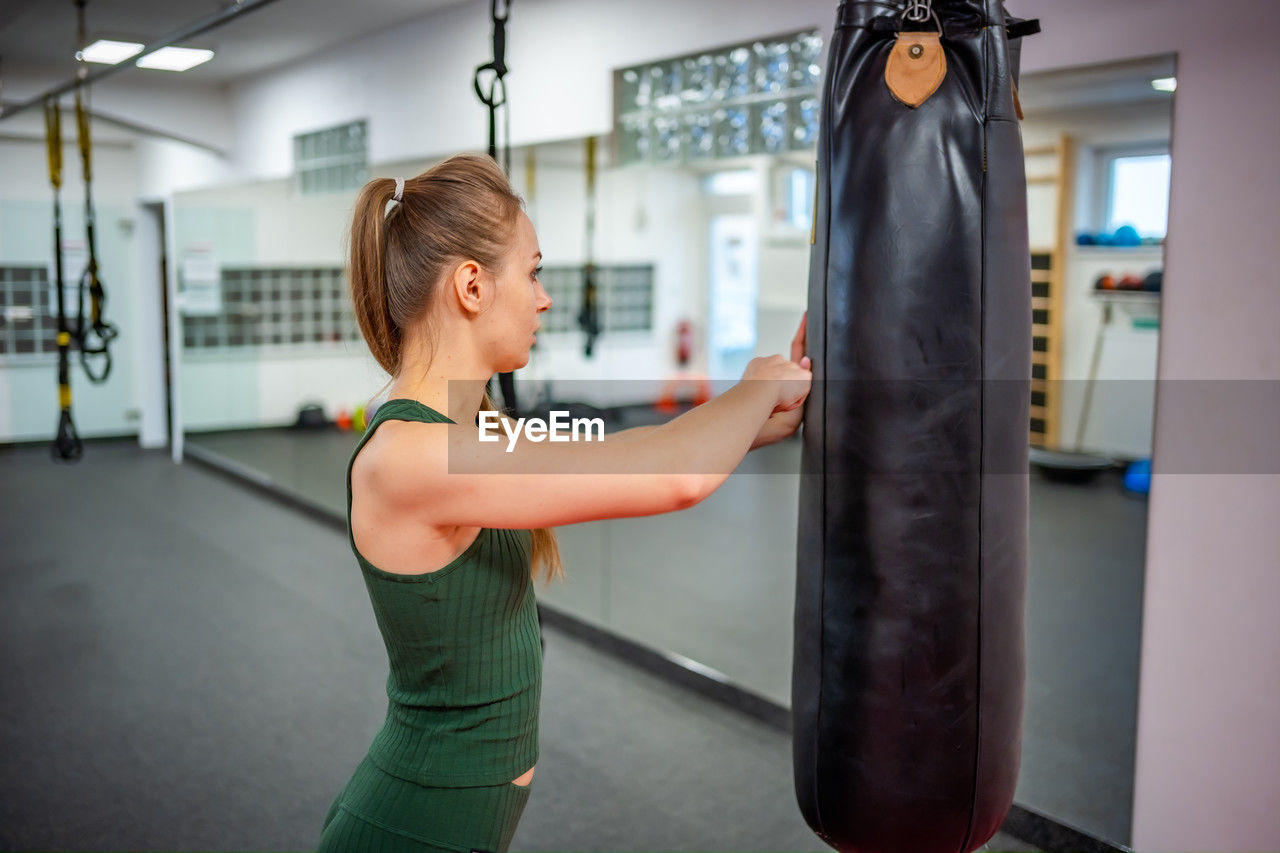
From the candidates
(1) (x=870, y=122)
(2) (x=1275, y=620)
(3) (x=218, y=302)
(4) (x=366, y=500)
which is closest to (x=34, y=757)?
(4) (x=366, y=500)

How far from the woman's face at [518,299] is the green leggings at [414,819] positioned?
1.78 feet

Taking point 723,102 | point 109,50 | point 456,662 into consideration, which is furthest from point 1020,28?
point 109,50

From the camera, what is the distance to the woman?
3.84 ft

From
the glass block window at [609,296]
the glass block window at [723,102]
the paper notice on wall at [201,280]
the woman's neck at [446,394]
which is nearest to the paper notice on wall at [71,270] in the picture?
the paper notice on wall at [201,280]

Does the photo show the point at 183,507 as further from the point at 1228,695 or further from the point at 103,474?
the point at 1228,695

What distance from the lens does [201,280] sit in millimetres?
8008

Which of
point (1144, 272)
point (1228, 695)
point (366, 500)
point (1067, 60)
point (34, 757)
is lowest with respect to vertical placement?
point (34, 757)

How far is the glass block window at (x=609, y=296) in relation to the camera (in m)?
4.20

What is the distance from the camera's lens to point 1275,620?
2.33 meters

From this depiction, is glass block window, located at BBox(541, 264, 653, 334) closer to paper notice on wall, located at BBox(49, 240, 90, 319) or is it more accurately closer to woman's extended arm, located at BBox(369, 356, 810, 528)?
woman's extended arm, located at BBox(369, 356, 810, 528)

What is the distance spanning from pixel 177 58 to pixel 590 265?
322 cm

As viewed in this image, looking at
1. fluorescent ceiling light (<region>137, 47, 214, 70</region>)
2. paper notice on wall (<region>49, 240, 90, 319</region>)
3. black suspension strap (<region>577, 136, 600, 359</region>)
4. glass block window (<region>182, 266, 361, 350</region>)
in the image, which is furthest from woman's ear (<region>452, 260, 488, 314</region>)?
paper notice on wall (<region>49, 240, 90, 319</region>)

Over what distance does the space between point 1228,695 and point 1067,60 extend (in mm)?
1571

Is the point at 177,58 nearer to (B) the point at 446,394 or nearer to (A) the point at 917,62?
(B) the point at 446,394
